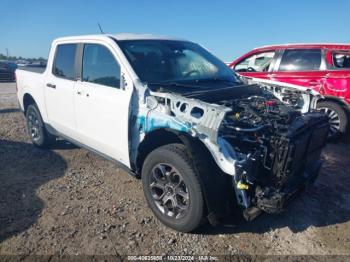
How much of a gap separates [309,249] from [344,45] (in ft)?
16.1

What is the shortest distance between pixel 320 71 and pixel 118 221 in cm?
532

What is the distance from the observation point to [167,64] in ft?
13.1

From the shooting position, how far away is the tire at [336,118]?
6.20 m

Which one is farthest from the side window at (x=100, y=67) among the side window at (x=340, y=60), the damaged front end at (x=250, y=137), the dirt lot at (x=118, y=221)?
the side window at (x=340, y=60)

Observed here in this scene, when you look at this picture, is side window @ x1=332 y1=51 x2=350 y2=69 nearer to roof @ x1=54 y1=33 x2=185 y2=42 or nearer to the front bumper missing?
roof @ x1=54 y1=33 x2=185 y2=42

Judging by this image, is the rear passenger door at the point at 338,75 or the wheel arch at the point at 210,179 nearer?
the wheel arch at the point at 210,179

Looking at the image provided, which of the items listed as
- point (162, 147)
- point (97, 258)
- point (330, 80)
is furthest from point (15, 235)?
point (330, 80)

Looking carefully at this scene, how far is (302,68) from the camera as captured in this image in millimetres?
6730

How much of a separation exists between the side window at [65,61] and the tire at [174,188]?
A: 2025 millimetres

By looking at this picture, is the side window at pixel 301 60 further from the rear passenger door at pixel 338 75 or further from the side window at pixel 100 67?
the side window at pixel 100 67

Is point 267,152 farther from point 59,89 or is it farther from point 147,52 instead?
point 59,89

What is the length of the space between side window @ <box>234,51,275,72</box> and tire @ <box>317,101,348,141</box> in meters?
1.67

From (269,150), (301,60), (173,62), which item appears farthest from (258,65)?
(269,150)

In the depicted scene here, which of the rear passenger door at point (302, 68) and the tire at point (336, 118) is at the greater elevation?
the rear passenger door at point (302, 68)
